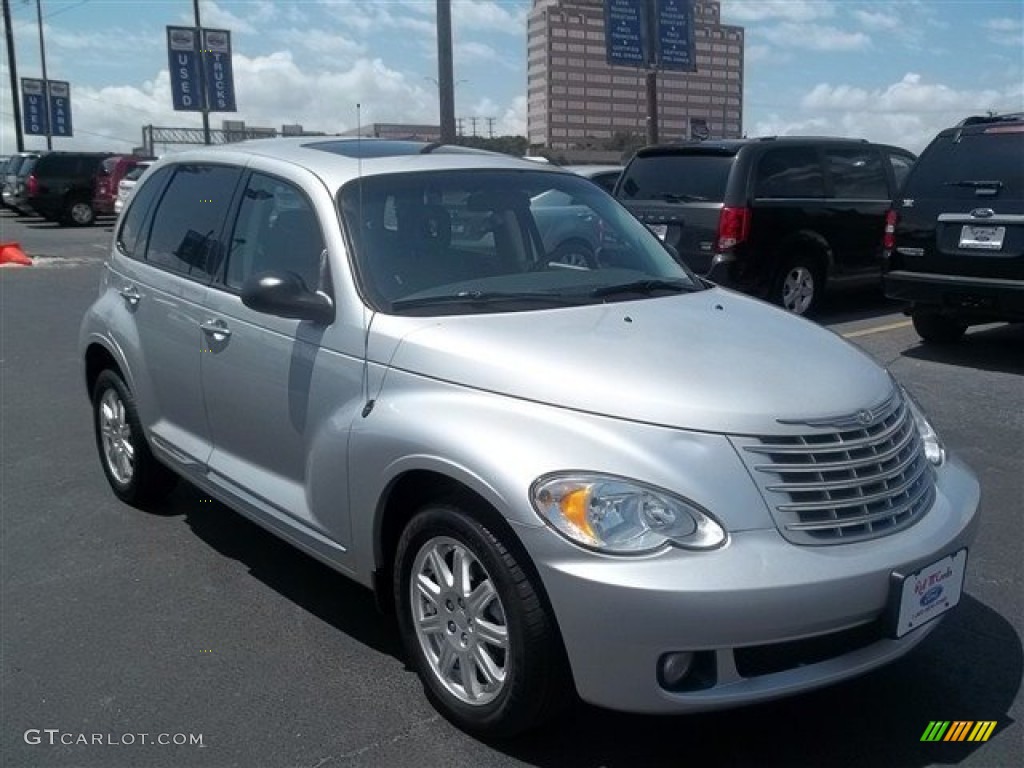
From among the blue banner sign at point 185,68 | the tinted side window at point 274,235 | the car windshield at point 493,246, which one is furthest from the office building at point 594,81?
the tinted side window at point 274,235

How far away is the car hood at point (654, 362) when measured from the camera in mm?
2889

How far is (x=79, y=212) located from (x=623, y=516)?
29.5 meters

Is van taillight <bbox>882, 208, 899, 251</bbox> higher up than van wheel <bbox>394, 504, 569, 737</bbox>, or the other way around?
van taillight <bbox>882, 208, 899, 251</bbox>

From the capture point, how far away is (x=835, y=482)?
2.87 metres

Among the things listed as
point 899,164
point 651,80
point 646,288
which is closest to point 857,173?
point 899,164

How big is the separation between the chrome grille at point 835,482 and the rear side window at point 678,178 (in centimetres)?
667

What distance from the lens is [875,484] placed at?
2957 mm

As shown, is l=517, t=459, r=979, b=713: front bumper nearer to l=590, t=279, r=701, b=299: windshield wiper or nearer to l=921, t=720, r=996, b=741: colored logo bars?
l=921, t=720, r=996, b=741: colored logo bars

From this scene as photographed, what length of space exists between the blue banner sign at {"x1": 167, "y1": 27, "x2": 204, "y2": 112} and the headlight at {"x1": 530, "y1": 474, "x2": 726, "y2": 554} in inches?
1237

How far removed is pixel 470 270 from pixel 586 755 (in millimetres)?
1753

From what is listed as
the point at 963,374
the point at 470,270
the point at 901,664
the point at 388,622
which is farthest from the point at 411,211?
the point at 963,374

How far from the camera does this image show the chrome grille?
9.18ft

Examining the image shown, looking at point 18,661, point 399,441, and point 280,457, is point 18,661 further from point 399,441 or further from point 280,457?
point 399,441

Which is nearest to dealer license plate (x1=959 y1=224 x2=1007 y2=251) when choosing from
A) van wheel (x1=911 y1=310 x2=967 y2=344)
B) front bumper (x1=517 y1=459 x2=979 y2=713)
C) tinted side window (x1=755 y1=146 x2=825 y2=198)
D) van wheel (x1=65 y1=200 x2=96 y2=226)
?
van wheel (x1=911 y1=310 x2=967 y2=344)
